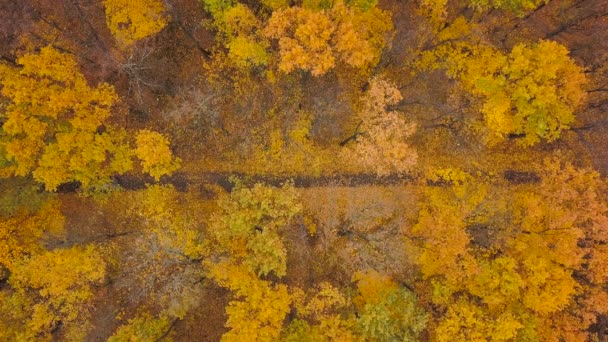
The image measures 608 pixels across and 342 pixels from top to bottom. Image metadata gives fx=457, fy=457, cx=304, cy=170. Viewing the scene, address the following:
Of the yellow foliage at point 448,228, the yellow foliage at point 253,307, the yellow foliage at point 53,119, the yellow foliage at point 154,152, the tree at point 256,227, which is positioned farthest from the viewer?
the yellow foliage at point 448,228

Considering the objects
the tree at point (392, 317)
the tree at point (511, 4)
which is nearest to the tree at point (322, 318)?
the tree at point (392, 317)

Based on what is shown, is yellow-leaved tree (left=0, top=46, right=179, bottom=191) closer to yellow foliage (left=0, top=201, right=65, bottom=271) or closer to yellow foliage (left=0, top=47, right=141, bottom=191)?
yellow foliage (left=0, top=47, right=141, bottom=191)

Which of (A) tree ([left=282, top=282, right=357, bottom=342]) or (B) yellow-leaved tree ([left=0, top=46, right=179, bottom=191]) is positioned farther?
(A) tree ([left=282, top=282, right=357, bottom=342])

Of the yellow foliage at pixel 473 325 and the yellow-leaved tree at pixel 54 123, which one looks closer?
the yellow-leaved tree at pixel 54 123

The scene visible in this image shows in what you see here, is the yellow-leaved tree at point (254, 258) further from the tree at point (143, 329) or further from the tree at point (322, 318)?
the tree at point (143, 329)

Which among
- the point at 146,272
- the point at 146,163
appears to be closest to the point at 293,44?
the point at 146,163

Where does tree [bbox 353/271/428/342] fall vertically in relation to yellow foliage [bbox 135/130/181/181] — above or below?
below

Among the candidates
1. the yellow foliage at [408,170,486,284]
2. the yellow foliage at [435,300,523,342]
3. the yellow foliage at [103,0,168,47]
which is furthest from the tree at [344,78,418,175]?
the yellow foliage at [103,0,168,47]
